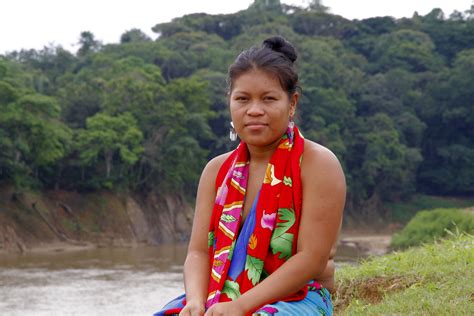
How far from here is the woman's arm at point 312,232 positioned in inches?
119

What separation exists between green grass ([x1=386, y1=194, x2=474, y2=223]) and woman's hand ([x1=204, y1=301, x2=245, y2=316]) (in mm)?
45510

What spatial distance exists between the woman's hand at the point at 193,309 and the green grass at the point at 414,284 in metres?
1.66

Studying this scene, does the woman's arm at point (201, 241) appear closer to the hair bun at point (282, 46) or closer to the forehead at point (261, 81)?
the forehead at point (261, 81)

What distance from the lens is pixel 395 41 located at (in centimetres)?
5641

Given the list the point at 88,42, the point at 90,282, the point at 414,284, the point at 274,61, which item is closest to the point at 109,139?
the point at 90,282

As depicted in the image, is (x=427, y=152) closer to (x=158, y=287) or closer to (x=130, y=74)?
(x=130, y=74)

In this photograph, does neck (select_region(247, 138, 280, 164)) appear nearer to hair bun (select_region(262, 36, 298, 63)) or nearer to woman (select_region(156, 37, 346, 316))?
woman (select_region(156, 37, 346, 316))

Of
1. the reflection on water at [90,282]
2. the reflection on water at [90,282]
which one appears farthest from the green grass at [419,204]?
the reflection on water at [90,282]

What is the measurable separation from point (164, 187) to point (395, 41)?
24.2 metres

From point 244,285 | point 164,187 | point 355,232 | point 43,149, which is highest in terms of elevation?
point 244,285

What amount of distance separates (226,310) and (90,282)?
19741mm

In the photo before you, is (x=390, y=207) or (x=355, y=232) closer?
(x=355, y=232)

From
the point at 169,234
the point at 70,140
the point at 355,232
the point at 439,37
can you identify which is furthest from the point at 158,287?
the point at 439,37

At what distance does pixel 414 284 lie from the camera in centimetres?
543
